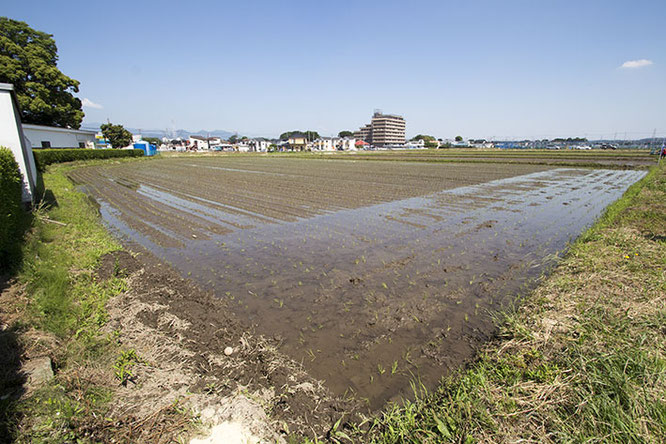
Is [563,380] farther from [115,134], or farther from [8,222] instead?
[115,134]

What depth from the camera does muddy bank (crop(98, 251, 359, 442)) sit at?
8.90 feet

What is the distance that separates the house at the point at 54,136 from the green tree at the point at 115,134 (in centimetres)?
1283

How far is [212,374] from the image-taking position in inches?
127

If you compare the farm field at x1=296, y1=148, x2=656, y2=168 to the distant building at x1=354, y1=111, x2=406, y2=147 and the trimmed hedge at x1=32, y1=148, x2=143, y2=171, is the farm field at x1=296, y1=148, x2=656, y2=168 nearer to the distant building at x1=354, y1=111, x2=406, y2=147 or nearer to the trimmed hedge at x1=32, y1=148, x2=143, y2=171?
the trimmed hedge at x1=32, y1=148, x2=143, y2=171

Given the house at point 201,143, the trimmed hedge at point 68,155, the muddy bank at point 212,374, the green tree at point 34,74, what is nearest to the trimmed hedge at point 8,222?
the muddy bank at point 212,374

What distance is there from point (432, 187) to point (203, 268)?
49.2 ft

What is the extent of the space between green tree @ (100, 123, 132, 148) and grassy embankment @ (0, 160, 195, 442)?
63.5 metres

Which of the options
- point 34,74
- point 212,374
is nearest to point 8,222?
point 212,374

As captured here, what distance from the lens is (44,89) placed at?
110ft

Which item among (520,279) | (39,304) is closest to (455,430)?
(520,279)

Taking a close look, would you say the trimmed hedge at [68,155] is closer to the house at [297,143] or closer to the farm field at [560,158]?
the farm field at [560,158]

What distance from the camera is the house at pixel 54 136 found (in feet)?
96.7

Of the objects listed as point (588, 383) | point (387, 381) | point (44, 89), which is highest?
point (44, 89)

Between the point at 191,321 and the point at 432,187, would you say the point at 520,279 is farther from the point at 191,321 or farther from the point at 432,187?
the point at 432,187
